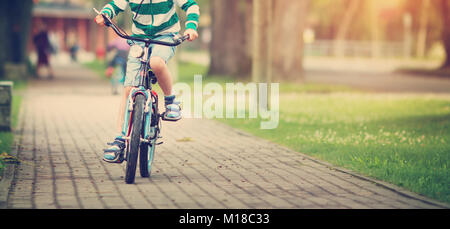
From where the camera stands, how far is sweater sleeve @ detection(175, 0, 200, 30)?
6.82 meters

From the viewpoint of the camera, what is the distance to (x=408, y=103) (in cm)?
1695

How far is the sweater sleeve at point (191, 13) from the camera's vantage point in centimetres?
682

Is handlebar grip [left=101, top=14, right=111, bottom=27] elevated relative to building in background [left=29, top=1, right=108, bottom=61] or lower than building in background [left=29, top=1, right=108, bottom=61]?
lower

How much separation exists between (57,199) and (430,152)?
185 inches

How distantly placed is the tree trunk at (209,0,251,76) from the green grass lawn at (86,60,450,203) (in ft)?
28.4

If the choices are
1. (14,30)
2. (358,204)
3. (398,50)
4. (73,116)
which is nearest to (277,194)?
(358,204)

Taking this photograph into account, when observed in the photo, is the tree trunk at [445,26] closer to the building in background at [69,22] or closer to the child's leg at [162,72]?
the child's leg at [162,72]

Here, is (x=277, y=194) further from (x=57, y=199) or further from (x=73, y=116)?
(x=73, y=116)

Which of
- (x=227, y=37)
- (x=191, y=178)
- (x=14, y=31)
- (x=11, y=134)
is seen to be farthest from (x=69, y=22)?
(x=191, y=178)

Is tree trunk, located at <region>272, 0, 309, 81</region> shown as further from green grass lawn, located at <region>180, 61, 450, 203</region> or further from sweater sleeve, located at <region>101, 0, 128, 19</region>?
sweater sleeve, located at <region>101, 0, 128, 19</region>

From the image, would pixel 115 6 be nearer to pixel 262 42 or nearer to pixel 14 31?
pixel 262 42

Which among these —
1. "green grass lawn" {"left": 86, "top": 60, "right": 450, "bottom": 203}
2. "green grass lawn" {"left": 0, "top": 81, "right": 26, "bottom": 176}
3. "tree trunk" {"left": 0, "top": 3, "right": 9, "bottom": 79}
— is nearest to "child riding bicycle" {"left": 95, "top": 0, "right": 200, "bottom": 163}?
"green grass lawn" {"left": 0, "top": 81, "right": 26, "bottom": 176}

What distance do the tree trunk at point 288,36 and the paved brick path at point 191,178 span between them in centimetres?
1069

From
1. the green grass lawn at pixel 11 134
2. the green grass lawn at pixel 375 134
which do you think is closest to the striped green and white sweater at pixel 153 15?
the green grass lawn at pixel 11 134
